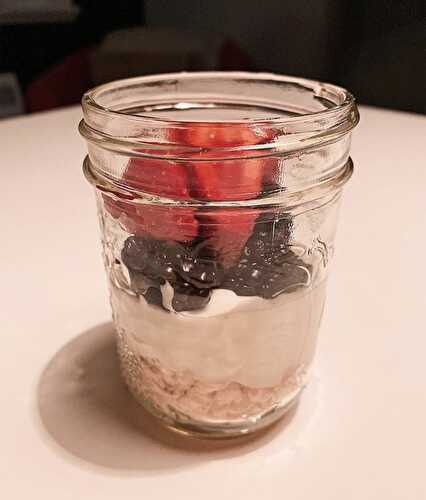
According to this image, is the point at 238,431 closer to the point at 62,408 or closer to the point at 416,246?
the point at 62,408

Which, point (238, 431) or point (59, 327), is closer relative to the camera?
point (238, 431)

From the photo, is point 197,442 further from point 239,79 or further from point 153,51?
point 153,51

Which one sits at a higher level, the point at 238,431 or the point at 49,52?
the point at 238,431

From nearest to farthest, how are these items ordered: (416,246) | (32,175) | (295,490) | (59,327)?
(295,490) → (59,327) → (416,246) → (32,175)

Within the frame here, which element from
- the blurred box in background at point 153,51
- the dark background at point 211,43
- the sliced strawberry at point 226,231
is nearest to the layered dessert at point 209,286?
the sliced strawberry at point 226,231

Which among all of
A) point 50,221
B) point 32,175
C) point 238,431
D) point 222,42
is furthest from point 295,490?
point 222,42

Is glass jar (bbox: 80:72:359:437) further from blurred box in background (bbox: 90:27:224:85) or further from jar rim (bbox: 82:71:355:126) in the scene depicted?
blurred box in background (bbox: 90:27:224:85)
